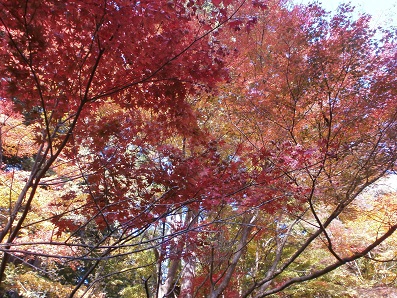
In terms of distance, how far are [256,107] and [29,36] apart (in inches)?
151

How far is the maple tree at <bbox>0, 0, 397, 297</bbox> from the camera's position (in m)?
2.73

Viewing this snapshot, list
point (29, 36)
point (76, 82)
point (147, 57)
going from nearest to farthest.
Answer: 1. point (29, 36)
2. point (147, 57)
3. point (76, 82)

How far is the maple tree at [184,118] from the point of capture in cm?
273

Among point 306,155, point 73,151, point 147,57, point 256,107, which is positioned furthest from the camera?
point 256,107

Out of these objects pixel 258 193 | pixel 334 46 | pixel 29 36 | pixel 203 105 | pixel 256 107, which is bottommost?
pixel 258 193

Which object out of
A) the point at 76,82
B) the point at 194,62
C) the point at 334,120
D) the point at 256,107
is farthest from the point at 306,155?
the point at 76,82

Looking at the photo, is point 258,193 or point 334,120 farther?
point 334,120

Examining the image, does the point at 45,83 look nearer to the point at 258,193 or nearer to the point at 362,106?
the point at 258,193

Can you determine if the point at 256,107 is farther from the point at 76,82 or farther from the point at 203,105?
the point at 76,82

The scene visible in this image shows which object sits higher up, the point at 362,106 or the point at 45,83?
the point at 362,106

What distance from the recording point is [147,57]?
9.97ft

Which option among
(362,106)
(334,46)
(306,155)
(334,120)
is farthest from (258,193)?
(334,46)

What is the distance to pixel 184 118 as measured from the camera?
3.60 meters

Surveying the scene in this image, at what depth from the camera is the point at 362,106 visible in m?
4.88
